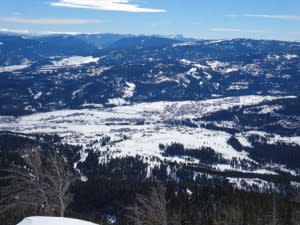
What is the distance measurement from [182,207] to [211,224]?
43505 millimetres

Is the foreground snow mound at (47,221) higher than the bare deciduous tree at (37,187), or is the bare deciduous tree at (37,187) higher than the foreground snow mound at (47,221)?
the foreground snow mound at (47,221)

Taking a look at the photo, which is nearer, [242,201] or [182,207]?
[242,201]

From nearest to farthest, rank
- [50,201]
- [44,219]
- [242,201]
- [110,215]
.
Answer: [44,219]
[50,201]
[242,201]
[110,215]

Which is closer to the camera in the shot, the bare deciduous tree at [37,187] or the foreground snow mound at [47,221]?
the foreground snow mound at [47,221]

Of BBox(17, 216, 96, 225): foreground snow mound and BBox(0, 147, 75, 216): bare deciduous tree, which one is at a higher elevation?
BBox(17, 216, 96, 225): foreground snow mound

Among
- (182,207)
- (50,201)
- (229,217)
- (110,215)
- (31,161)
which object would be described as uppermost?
(31,161)

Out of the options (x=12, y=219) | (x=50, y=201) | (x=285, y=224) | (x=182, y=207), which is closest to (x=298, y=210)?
(x=285, y=224)

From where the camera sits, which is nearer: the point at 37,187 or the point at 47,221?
the point at 47,221

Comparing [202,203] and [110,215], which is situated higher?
[202,203]

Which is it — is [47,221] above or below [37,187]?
above

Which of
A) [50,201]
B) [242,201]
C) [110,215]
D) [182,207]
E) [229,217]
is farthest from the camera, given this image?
[110,215]

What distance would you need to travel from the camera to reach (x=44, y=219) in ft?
113

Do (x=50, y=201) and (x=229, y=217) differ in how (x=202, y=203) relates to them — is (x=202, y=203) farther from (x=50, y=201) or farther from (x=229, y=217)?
(x=50, y=201)

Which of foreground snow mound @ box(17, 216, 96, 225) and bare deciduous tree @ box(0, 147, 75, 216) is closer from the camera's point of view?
foreground snow mound @ box(17, 216, 96, 225)
